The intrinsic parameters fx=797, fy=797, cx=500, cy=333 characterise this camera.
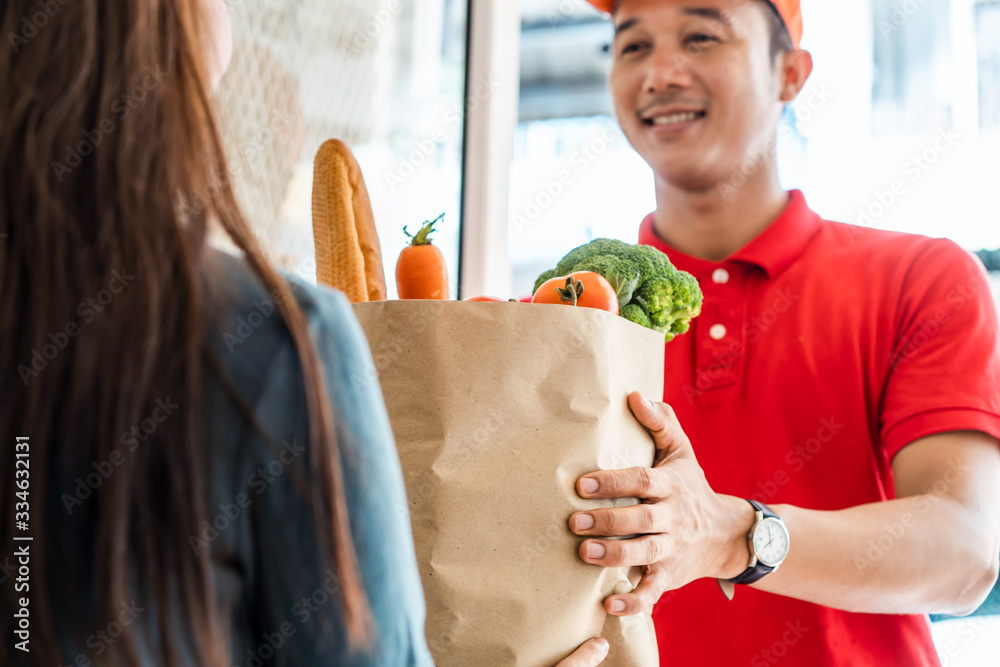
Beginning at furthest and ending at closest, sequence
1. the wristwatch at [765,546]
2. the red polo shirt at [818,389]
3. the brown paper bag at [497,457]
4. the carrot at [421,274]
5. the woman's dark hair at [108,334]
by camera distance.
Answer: the red polo shirt at [818,389]
the wristwatch at [765,546]
the carrot at [421,274]
the brown paper bag at [497,457]
the woman's dark hair at [108,334]

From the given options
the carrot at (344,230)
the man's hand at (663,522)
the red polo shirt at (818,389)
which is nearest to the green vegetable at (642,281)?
the man's hand at (663,522)

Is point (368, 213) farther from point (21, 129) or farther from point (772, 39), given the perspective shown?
point (772, 39)

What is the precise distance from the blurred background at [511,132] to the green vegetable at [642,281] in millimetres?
442

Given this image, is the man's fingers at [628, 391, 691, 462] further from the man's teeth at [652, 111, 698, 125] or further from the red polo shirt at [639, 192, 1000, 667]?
the man's teeth at [652, 111, 698, 125]

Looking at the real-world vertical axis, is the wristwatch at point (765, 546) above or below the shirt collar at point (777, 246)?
below

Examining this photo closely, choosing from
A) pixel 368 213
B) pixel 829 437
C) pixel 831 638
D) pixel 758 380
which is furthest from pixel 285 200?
pixel 831 638

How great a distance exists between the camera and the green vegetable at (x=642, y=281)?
0.82 meters

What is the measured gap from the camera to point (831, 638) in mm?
1062

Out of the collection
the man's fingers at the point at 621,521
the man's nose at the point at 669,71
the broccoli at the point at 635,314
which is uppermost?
the man's nose at the point at 669,71

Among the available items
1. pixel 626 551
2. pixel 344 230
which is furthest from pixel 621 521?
pixel 344 230

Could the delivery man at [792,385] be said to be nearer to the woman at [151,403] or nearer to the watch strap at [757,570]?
the watch strap at [757,570]

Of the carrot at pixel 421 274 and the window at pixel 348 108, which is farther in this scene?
the window at pixel 348 108

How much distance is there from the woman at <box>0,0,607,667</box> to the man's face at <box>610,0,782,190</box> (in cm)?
92

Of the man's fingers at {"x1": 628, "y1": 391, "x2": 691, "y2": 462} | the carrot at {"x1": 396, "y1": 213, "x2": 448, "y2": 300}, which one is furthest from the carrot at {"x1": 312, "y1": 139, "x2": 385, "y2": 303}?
the man's fingers at {"x1": 628, "y1": 391, "x2": 691, "y2": 462}
